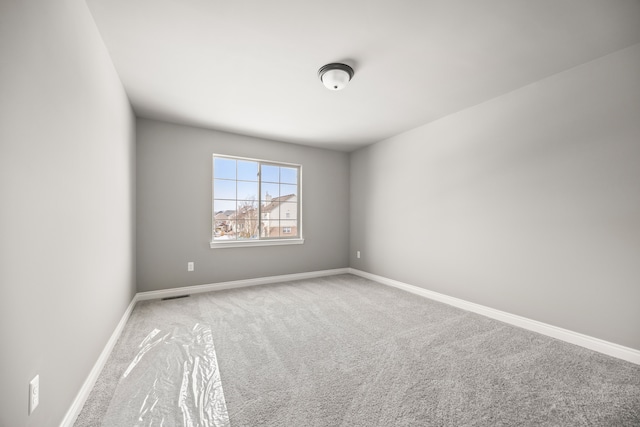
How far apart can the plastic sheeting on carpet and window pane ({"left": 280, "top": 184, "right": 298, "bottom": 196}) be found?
8.82 feet

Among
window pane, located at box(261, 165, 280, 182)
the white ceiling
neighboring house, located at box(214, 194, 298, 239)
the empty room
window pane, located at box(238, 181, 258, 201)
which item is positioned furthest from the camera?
window pane, located at box(261, 165, 280, 182)

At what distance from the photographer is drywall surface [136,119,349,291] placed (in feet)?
11.1

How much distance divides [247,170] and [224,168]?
0.36 meters

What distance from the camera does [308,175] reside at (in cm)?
460

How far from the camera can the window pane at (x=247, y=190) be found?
13.5 feet

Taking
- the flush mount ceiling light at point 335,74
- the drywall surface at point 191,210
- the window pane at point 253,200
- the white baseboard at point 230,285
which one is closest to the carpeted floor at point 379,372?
the white baseboard at point 230,285

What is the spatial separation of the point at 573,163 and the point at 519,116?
670 millimetres

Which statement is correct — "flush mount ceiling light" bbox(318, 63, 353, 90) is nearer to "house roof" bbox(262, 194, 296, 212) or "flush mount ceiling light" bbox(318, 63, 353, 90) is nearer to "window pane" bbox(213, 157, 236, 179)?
"window pane" bbox(213, 157, 236, 179)

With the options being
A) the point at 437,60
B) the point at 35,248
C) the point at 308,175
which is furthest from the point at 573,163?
the point at 35,248

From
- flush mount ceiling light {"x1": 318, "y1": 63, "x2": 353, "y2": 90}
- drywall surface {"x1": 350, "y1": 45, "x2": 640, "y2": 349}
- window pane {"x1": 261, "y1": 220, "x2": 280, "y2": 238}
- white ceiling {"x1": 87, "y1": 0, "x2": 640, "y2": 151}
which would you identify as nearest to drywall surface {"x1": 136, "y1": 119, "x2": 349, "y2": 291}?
window pane {"x1": 261, "y1": 220, "x2": 280, "y2": 238}

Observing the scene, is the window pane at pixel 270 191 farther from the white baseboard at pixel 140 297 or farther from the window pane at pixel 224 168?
the white baseboard at pixel 140 297

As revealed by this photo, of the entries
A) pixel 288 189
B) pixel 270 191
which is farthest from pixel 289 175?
pixel 270 191

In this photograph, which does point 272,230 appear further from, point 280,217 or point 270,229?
point 280,217

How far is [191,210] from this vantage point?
3.65 metres
